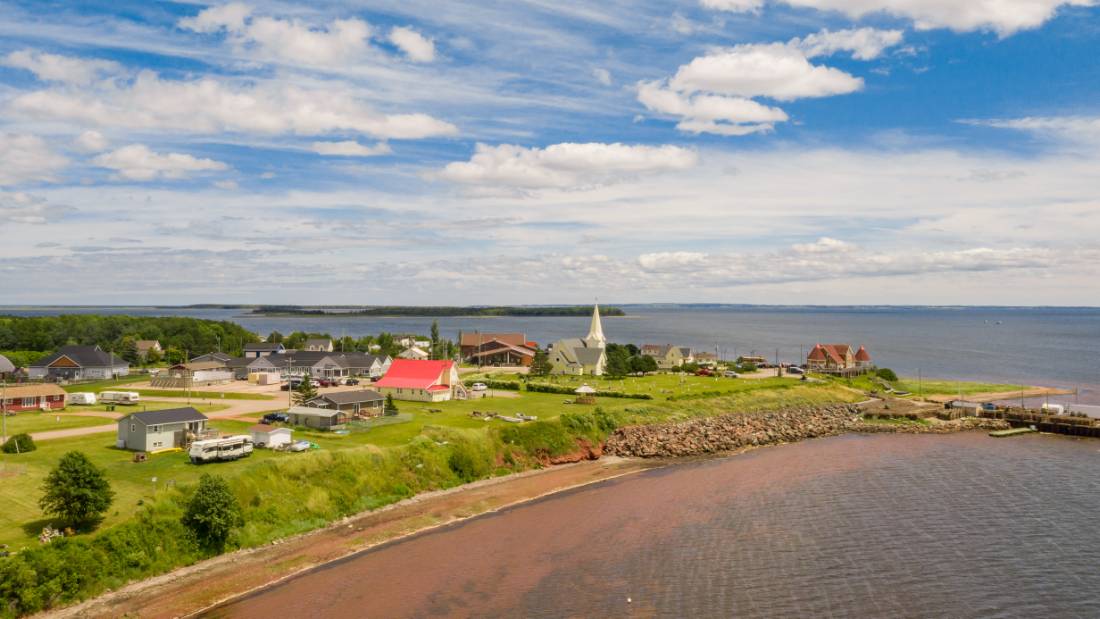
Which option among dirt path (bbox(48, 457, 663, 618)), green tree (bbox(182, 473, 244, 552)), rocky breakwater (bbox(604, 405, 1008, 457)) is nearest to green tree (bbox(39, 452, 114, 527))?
green tree (bbox(182, 473, 244, 552))

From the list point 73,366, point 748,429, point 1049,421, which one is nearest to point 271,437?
point 748,429

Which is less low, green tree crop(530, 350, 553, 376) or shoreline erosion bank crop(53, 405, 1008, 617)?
green tree crop(530, 350, 553, 376)

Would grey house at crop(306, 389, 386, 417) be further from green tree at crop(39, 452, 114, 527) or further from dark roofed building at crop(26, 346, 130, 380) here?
dark roofed building at crop(26, 346, 130, 380)

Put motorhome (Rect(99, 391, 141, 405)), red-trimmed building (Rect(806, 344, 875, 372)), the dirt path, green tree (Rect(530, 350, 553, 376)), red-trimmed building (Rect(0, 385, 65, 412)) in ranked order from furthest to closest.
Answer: red-trimmed building (Rect(806, 344, 875, 372))
green tree (Rect(530, 350, 553, 376))
motorhome (Rect(99, 391, 141, 405))
red-trimmed building (Rect(0, 385, 65, 412))
the dirt path

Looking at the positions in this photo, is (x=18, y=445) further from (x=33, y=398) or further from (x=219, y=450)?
(x=33, y=398)

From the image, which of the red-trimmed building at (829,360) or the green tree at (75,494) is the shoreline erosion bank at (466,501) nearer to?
the green tree at (75,494)

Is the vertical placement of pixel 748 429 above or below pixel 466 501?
above

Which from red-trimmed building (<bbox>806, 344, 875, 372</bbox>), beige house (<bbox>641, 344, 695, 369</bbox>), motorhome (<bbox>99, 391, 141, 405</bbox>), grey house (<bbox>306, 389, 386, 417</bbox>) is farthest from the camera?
beige house (<bbox>641, 344, 695, 369</bbox>)
